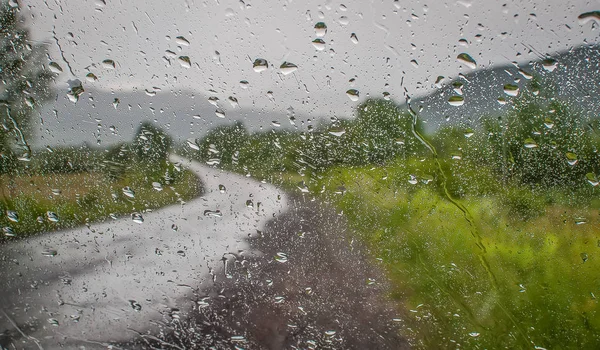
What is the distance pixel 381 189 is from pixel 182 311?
1192 mm

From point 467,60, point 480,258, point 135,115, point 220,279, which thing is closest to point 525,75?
point 467,60

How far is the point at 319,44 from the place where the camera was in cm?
174

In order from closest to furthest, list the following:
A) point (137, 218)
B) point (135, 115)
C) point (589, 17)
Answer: point (589, 17) < point (135, 115) < point (137, 218)

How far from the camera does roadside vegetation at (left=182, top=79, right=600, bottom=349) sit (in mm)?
1670

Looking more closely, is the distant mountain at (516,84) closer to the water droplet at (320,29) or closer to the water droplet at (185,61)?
the water droplet at (320,29)

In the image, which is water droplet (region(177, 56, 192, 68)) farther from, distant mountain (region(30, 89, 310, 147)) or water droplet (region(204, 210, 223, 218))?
water droplet (region(204, 210, 223, 218))

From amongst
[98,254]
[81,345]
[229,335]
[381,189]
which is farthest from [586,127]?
[81,345]

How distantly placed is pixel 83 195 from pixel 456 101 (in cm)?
193

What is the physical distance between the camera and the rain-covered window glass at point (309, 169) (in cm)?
167

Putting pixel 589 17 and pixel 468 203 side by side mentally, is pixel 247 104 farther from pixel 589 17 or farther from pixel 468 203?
pixel 589 17

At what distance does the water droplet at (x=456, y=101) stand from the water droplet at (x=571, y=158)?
0.49 meters

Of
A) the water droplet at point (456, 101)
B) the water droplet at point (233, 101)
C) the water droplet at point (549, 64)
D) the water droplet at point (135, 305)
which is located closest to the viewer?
the water droplet at point (549, 64)

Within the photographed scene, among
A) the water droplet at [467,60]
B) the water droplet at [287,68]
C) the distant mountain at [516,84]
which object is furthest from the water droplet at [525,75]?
the water droplet at [287,68]

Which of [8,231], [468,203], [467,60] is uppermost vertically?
[467,60]
